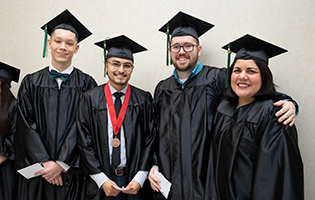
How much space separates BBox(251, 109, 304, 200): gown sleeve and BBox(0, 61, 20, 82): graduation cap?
2714 millimetres

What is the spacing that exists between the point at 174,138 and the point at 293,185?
0.96 metres

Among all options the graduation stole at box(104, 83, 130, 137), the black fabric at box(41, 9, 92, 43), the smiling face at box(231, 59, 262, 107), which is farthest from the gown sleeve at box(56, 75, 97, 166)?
the smiling face at box(231, 59, 262, 107)

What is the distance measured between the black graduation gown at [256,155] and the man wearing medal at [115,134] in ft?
2.51

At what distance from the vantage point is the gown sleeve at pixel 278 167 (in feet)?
4.58

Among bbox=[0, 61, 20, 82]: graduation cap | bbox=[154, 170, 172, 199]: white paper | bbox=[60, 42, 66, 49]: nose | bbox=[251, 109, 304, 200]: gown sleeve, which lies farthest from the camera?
bbox=[0, 61, 20, 82]: graduation cap

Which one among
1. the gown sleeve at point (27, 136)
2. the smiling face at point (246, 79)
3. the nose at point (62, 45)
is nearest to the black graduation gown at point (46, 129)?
the gown sleeve at point (27, 136)

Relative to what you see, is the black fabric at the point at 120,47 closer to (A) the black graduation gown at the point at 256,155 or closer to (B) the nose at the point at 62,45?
(B) the nose at the point at 62,45

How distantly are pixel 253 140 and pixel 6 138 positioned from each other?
2.54m

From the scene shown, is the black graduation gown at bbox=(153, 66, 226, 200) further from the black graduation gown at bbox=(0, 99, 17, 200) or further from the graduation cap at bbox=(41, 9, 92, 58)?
the black graduation gown at bbox=(0, 99, 17, 200)

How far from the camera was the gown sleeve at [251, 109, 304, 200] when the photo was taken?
1.40m

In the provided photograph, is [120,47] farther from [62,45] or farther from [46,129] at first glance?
[46,129]

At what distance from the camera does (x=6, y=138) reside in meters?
2.63

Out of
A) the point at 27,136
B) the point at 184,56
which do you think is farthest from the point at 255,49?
the point at 27,136

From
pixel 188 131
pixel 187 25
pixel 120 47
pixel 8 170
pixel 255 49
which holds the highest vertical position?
pixel 187 25
